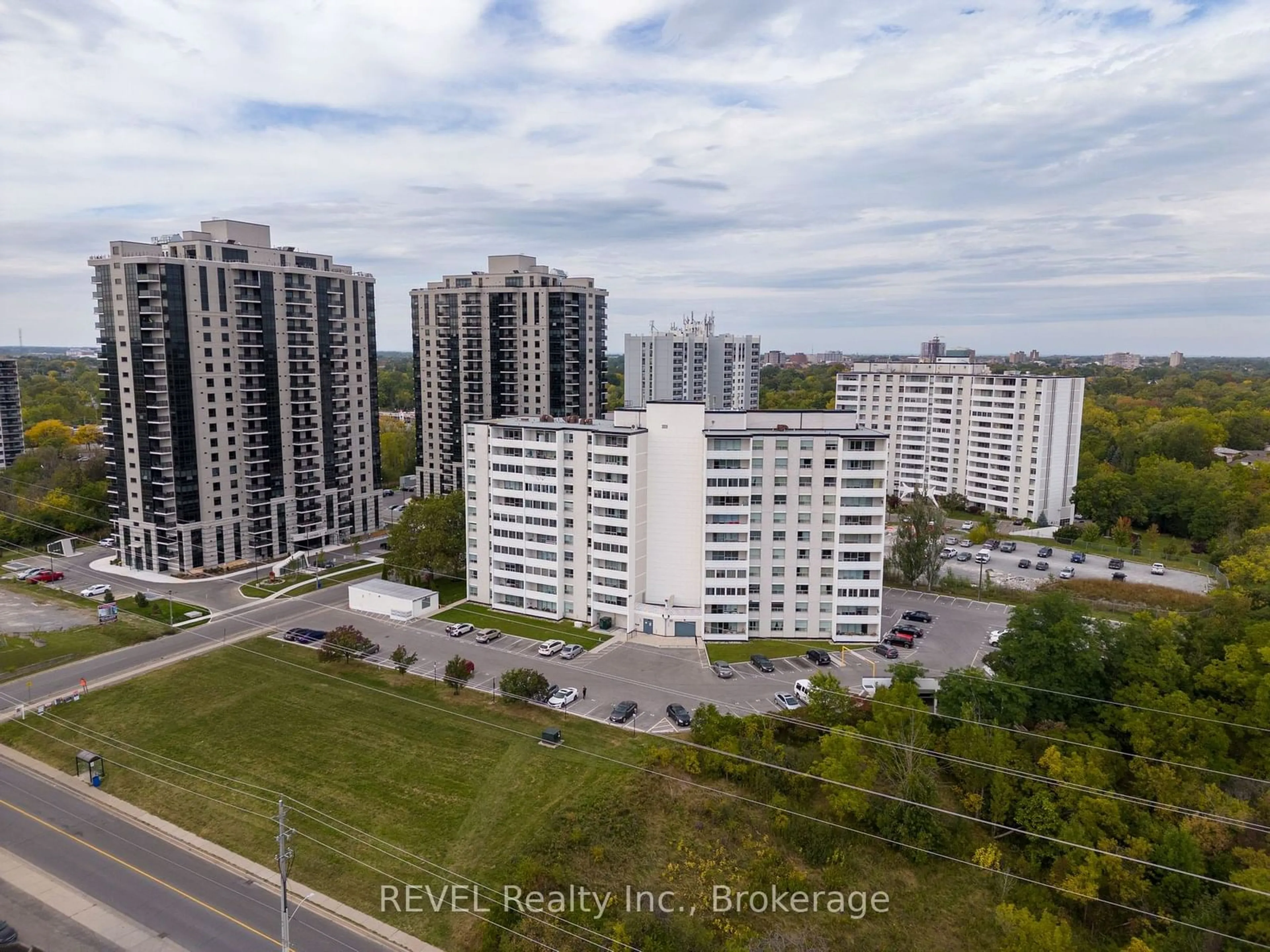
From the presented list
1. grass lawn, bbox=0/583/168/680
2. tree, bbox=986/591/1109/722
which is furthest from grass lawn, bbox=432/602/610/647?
tree, bbox=986/591/1109/722

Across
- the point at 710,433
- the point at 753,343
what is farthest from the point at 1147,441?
the point at 710,433

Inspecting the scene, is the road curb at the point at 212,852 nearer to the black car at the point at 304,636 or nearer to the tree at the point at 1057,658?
the black car at the point at 304,636

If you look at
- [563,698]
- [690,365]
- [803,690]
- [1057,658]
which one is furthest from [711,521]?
[690,365]

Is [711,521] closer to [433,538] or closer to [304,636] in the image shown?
[433,538]

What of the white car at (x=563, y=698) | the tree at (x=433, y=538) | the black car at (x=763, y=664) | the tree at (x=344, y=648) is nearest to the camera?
the white car at (x=563, y=698)

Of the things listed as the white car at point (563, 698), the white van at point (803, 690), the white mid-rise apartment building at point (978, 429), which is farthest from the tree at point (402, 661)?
the white mid-rise apartment building at point (978, 429)

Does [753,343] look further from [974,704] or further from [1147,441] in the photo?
[974,704]
